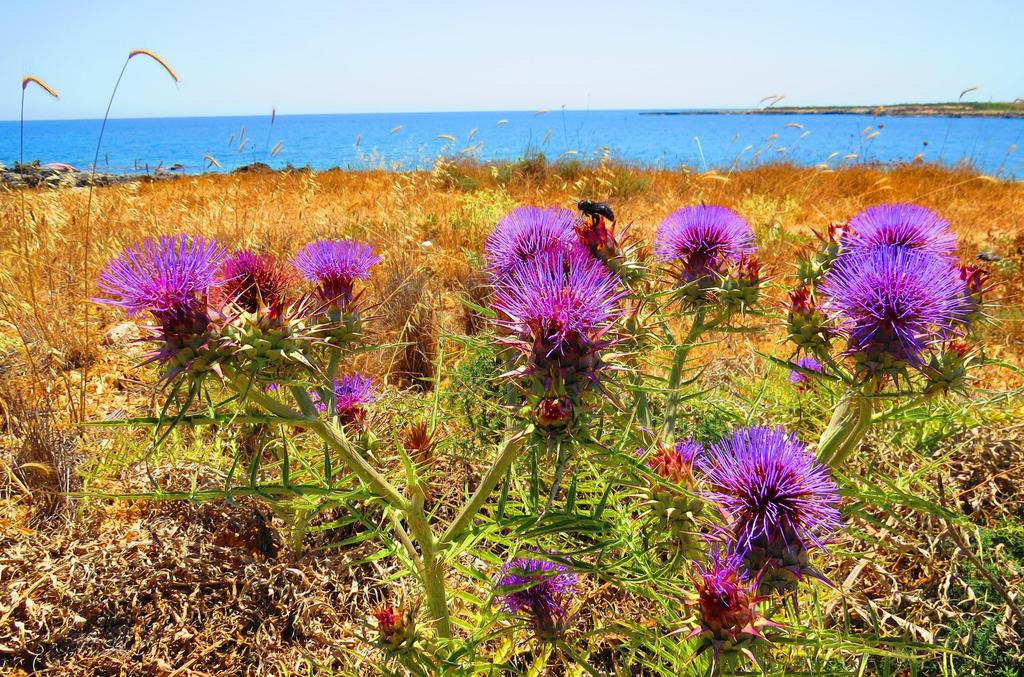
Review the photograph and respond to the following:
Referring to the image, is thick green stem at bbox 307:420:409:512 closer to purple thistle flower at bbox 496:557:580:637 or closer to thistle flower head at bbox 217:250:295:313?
thistle flower head at bbox 217:250:295:313

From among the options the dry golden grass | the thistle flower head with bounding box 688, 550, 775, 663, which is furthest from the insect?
the thistle flower head with bounding box 688, 550, 775, 663

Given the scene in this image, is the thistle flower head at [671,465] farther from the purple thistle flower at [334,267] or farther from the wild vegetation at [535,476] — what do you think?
the purple thistle flower at [334,267]

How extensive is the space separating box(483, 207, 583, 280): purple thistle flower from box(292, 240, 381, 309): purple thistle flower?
44 centimetres

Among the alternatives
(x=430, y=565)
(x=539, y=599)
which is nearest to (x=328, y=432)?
(x=430, y=565)

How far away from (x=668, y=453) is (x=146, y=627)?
2.36m

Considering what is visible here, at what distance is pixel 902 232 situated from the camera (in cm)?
222

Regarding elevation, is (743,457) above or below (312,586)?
above

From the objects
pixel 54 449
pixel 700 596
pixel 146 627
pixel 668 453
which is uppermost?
pixel 668 453

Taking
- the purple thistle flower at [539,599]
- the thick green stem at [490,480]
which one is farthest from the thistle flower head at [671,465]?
the purple thistle flower at [539,599]

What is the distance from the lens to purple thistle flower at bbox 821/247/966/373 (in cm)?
176

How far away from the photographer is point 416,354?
4.83 m

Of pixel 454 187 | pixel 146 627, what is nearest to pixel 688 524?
pixel 146 627

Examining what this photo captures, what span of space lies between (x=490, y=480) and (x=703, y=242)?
1429 mm

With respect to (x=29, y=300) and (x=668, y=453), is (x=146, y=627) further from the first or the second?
(x=29, y=300)
